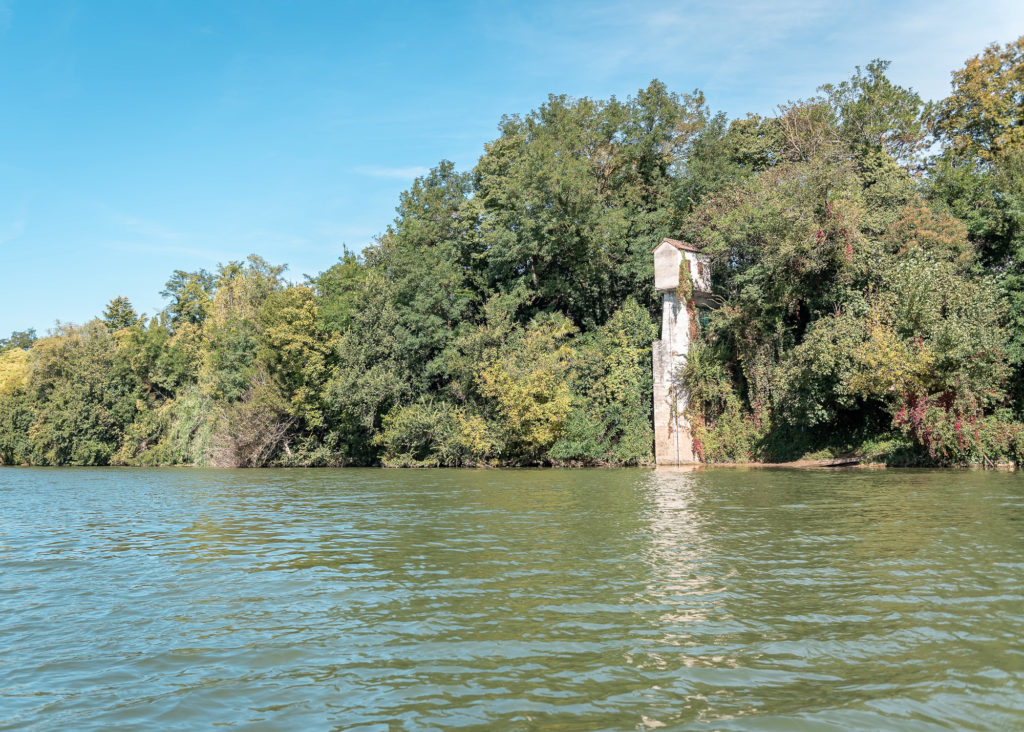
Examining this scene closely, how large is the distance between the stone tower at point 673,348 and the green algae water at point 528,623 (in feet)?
75.6

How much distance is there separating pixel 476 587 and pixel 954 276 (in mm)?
29694

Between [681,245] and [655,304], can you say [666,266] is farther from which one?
[655,304]

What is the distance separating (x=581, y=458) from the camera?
41594 millimetres

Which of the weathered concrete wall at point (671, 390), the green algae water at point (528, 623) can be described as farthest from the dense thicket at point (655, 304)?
the green algae water at point (528, 623)

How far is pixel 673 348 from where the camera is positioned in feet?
132

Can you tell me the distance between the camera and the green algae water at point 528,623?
5.50 meters

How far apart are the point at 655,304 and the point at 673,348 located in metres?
5.99

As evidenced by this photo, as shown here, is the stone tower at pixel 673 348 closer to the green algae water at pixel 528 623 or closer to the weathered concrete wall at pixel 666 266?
the weathered concrete wall at pixel 666 266

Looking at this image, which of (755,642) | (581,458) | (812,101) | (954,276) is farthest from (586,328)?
(755,642)

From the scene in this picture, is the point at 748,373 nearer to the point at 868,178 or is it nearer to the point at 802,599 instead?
the point at 868,178

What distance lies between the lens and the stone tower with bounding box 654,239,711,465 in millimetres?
39812

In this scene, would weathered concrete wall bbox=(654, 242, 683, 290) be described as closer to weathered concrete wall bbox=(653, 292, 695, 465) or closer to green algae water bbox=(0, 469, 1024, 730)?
weathered concrete wall bbox=(653, 292, 695, 465)

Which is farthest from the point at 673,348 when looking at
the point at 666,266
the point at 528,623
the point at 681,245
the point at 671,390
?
the point at 528,623

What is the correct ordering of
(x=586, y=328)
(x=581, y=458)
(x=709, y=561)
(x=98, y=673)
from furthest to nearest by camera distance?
1. (x=586, y=328)
2. (x=581, y=458)
3. (x=709, y=561)
4. (x=98, y=673)
